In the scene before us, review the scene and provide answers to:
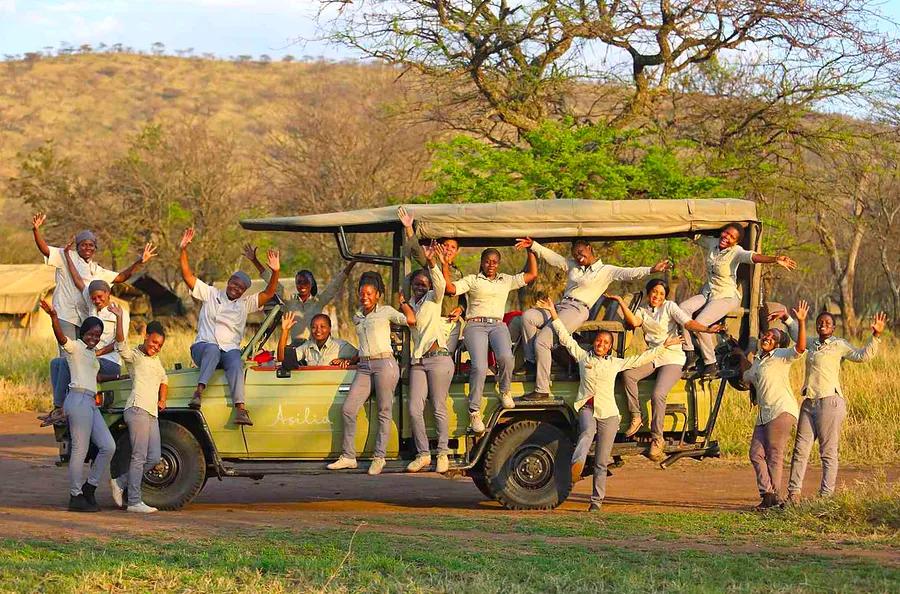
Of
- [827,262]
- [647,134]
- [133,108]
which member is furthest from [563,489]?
[133,108]

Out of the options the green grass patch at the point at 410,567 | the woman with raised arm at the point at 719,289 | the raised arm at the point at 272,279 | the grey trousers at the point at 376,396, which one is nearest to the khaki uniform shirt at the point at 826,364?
the woman with raised arm at the point at 719,289

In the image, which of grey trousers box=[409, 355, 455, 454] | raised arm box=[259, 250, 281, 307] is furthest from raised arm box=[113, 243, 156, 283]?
grey trousers box=[409, 355, 455, 454]

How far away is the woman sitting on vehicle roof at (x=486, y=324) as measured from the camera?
36.8 feet

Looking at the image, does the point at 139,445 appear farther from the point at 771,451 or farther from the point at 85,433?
the point at 771,451

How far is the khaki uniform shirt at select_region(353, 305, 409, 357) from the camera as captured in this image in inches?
442

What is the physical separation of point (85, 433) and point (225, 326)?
1470 millimetres

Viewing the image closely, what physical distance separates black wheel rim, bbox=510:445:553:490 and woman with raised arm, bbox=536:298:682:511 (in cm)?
29

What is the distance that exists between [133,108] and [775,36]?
2360 inches

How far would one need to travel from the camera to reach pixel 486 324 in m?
11.5

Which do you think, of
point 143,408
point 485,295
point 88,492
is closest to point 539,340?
point 485,295

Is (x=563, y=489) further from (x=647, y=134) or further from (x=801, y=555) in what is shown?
(x=647, y=134)

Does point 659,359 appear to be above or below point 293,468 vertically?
above

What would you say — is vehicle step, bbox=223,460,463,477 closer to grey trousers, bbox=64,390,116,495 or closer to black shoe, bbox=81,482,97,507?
grey trousers, bbox=64,390,116,495

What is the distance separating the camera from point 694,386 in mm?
11531
